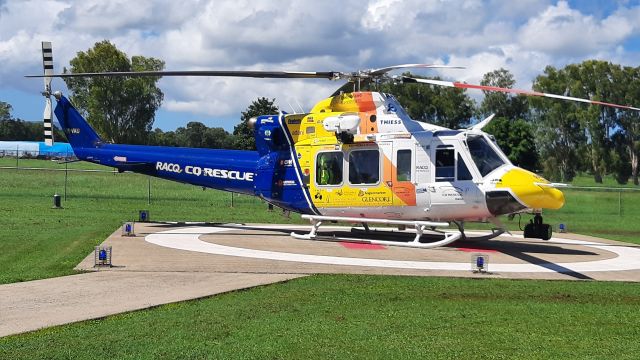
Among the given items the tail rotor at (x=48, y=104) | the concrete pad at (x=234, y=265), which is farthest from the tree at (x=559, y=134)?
the tail rotor at (x=48, y=104)

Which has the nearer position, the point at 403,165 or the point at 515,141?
the point at 403,165

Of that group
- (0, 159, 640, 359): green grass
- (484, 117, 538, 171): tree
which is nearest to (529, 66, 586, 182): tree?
(484, 117, 538, 171): tree

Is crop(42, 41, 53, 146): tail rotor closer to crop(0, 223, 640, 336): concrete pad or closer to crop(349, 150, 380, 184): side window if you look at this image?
crop(0, 223, 640, 336): concrete pad

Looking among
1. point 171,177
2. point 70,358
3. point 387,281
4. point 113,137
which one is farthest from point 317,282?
point 113,137

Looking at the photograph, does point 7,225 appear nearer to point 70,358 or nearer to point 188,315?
point 188,315

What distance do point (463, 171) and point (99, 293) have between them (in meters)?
10.1

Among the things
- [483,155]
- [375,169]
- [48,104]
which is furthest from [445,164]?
[48,104]

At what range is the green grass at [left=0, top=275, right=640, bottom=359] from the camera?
25.3 ft

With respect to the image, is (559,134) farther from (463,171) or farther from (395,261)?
(395,261)

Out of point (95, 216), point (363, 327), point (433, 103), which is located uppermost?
point (433, 103)

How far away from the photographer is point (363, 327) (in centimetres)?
895

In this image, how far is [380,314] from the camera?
32.0 ft

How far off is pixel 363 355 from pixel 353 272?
21.0ft

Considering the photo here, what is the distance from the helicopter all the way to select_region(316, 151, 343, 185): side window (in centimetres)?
3
